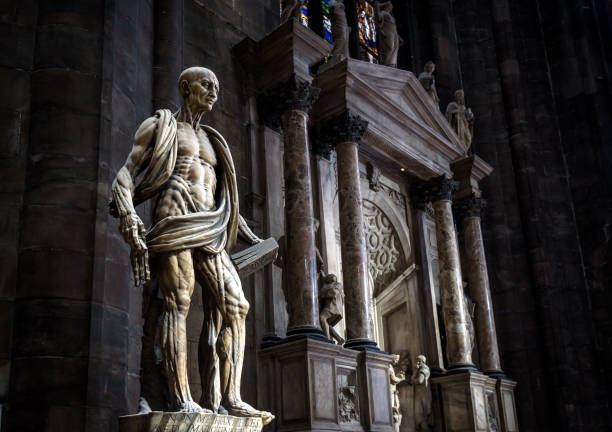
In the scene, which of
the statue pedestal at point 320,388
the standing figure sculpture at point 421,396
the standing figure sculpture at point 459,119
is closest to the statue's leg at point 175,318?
the statue pedestal at point 320,388

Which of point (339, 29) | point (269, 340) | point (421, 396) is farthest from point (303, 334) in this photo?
point (339, 29)

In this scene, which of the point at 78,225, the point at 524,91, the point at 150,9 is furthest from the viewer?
the point at 524,91

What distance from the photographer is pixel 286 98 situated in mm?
10133

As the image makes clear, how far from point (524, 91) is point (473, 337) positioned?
668cm

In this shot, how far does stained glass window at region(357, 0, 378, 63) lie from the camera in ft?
51.7

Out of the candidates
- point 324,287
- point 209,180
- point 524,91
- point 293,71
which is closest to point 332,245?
point 324,287

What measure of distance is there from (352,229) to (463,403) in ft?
12.2

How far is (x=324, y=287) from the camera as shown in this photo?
10055 mm

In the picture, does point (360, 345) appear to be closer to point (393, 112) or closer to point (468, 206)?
point (393, 112)

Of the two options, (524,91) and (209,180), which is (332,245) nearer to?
(209,180)

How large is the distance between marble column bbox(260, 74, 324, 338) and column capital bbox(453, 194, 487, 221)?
197 inches

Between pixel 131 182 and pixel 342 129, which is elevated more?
pixel 342 129

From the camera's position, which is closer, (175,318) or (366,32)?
(175,318)

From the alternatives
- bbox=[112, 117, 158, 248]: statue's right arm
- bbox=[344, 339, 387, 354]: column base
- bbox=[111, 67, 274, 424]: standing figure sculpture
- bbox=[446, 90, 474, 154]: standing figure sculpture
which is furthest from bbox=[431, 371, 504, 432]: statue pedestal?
bbox=[112, 117, 158, 248]: statue's right arm
